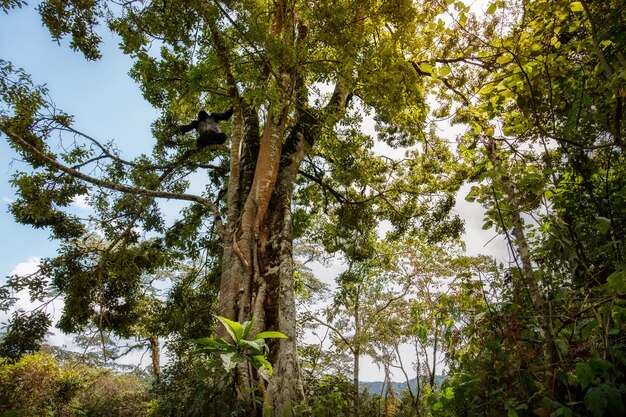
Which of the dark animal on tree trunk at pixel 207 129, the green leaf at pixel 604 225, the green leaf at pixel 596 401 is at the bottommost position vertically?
the green leaf at pixel 596 401

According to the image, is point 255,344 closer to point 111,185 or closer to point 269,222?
point 269,222

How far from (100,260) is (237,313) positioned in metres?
2.57

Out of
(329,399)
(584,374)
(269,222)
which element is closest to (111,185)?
(269,222)

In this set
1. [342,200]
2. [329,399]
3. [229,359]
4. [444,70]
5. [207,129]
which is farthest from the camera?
[342,200]

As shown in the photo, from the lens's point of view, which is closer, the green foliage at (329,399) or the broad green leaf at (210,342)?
the broad green leaf at (210,342)

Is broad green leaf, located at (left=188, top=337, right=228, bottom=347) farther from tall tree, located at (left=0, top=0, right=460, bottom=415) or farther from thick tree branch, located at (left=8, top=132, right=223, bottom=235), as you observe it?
thick tree branch, located at (left=8, top=132, right=223, bottom=235)

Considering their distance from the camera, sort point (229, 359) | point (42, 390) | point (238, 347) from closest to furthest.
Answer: point (229, 359) → point (238, 347) → point (42, 390)

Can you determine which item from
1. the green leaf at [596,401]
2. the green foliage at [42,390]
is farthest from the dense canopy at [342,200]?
the green foliage at [42,390]

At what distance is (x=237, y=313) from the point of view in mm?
4020

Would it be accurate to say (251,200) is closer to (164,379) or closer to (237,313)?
(237,313)

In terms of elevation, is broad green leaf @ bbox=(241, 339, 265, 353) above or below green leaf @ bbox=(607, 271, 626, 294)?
below

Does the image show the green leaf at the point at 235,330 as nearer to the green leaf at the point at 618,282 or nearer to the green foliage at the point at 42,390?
the green leaf at the point at 618,282

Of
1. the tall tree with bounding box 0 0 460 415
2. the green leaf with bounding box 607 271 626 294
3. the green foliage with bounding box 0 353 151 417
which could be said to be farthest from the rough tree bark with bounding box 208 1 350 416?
the green foliage with bounding box 0 353 151 417

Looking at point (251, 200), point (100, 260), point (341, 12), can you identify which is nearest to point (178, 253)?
point (100, 260)
